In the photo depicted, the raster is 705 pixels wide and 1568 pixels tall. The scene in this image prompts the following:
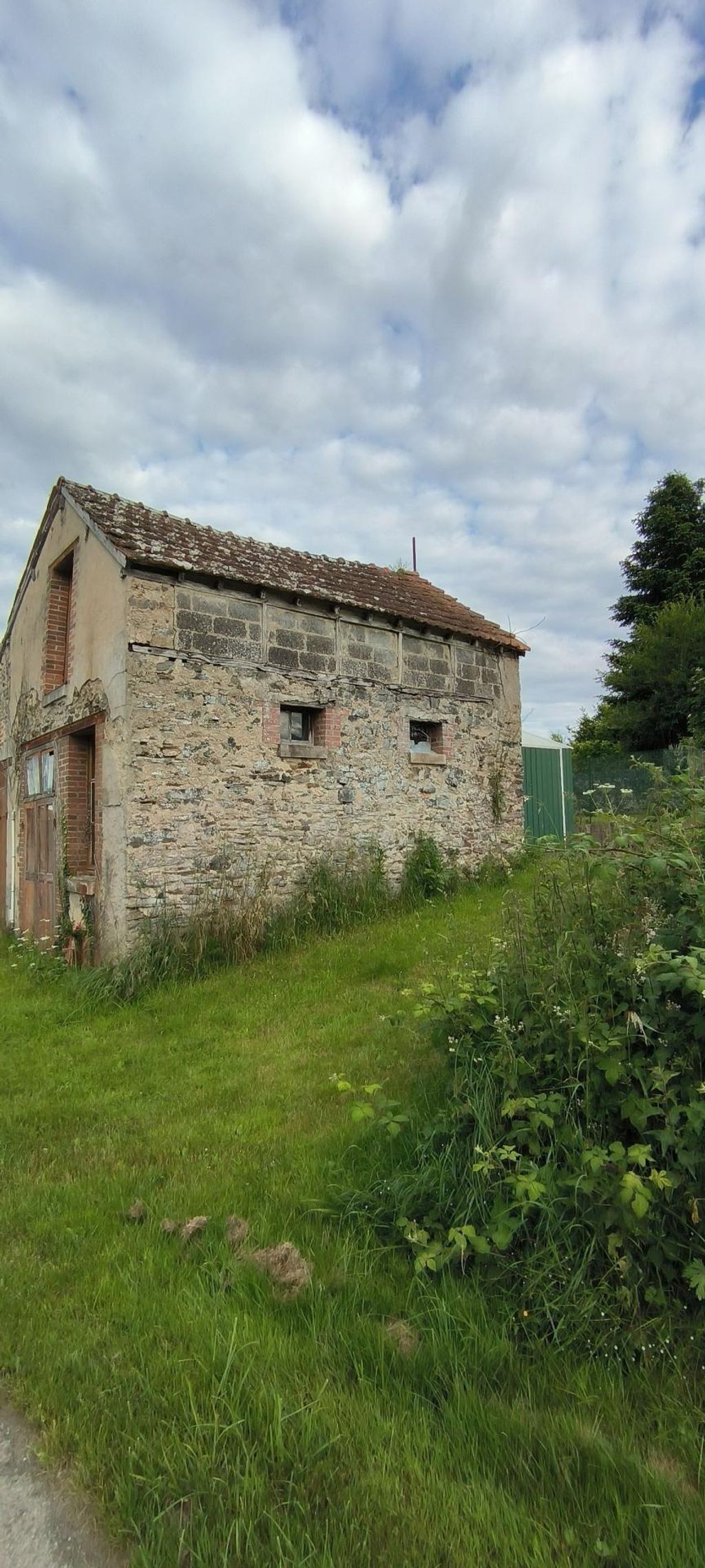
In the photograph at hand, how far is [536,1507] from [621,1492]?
225mm

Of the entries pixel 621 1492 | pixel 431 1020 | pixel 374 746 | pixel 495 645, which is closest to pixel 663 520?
pixel 495 645

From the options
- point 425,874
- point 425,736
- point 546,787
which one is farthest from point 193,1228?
point 546,787

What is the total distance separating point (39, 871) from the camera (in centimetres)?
1027

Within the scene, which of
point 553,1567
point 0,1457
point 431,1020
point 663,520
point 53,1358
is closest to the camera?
point 553,1567

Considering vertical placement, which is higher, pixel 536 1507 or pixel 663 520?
pixel 663 520

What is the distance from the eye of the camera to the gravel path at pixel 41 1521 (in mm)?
1769

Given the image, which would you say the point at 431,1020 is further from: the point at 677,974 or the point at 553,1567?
the point at 553,1567

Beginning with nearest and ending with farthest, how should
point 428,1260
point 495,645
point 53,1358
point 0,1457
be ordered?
point 0,1457 → point 53,1358 → point 428,1260 → point 495,645

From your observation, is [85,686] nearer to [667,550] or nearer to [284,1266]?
[284,1266]

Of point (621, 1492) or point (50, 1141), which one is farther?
point (50, 1141)

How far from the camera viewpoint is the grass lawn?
1.73 meters

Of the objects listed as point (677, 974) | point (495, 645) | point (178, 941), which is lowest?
point (178, 941)

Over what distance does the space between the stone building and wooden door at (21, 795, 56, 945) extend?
47 mm

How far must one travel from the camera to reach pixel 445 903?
9.66 metres
